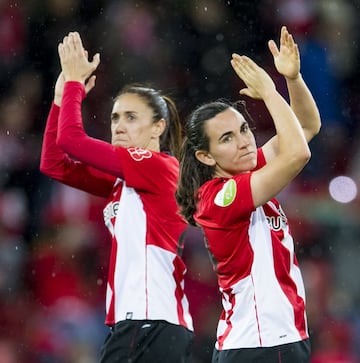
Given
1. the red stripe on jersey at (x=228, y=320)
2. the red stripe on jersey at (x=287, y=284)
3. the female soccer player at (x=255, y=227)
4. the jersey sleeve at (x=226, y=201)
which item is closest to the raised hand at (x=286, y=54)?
the female soccer player at (x=255, y=227)

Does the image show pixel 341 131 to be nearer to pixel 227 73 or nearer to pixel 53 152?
pixel 227 73

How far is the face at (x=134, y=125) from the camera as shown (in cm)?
418

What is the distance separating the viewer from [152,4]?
7.28 meters

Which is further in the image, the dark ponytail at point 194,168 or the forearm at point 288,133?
the dark ponytail at point 194,168

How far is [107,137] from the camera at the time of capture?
6773 mm

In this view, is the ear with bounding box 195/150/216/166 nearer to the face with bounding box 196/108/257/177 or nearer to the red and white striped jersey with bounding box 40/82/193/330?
the face with bounding box 196/108/257/177

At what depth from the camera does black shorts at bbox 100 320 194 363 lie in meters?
3.78

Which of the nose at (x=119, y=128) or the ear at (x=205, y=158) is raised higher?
the nose at (x=119, y=128)

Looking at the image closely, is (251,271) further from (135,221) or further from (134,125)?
(134,125)

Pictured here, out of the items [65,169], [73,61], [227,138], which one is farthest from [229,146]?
[65,169]

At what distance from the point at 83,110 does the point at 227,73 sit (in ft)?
3.93

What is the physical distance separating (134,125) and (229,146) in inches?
34.5

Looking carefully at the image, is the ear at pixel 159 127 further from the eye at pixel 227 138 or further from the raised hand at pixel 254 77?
the raised hand at pixel 254 77

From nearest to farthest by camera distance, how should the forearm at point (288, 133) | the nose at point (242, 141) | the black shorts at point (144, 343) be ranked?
1. the forearm at point (288, 133)
2. the nose at point (242, 141)
3. the black shorts at point (144, 343)
